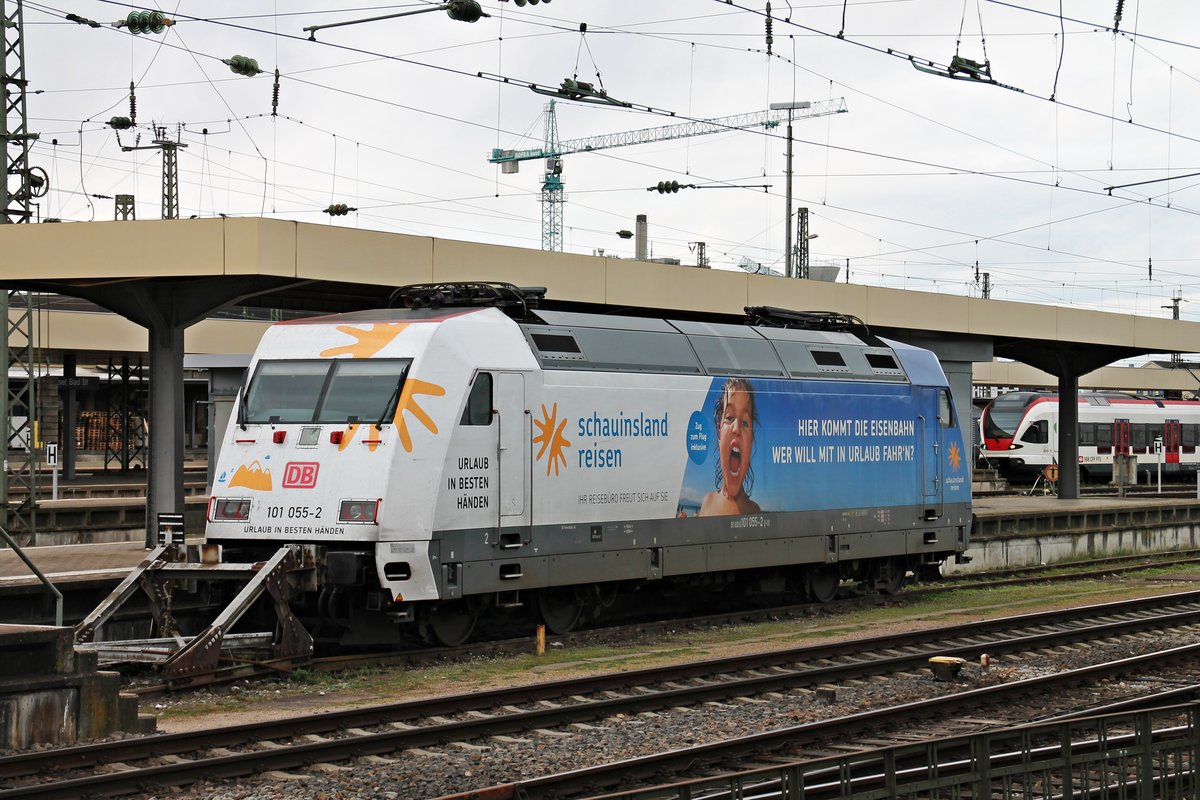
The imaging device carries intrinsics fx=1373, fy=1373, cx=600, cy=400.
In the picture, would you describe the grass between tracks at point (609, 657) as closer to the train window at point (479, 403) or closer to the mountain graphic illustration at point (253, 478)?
the mountain graphic illustration at point (253, 478)

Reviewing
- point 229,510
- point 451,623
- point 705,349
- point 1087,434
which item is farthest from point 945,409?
point 1087,434

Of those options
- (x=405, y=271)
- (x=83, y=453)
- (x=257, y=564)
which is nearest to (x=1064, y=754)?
(x=257, y=564)

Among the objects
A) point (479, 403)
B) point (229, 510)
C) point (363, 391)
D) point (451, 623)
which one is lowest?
point (451, 623)

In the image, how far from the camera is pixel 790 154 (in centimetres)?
4384

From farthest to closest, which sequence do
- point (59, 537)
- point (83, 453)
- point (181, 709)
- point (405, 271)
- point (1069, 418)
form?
1. point (83, 453)
2. point (1069, 418)
3. point (59, 537)
4. point (405, 271)
5. point (181, 709)

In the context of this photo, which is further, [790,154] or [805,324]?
[790,154]

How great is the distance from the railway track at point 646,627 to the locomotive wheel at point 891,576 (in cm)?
16

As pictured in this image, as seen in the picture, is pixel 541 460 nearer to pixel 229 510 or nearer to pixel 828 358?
pixel 229 510

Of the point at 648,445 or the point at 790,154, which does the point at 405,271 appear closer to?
the point at 648,445

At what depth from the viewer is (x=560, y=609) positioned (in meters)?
16.8

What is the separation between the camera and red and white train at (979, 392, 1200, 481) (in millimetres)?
51625

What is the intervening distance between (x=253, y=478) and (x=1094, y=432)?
44520 mm

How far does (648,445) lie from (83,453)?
57736mm

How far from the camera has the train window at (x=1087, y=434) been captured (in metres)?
52.8
